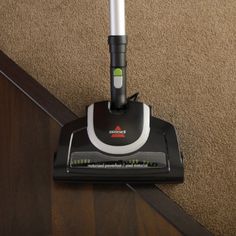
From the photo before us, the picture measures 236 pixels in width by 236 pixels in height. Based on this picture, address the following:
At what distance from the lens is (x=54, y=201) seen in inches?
A: 38.9

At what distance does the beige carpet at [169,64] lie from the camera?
1.05 metres

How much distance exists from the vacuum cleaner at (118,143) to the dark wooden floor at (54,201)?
1.7 inches

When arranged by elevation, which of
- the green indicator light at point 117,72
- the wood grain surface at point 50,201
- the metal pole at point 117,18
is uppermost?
the metal pole at point 117,18

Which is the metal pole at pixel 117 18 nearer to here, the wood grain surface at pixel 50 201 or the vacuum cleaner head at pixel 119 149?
the vacuum cleaner head at pixel 119 149

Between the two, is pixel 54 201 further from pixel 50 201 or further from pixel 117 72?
pixel 117 72

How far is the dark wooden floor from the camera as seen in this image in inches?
37.5

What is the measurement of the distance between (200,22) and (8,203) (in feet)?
2.45

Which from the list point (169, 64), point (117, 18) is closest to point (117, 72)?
point (117, 18)

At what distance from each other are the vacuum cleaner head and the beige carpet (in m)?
0.09

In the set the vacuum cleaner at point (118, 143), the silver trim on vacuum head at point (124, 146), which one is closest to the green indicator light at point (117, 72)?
the vacuum cleaner at point (118, 143)

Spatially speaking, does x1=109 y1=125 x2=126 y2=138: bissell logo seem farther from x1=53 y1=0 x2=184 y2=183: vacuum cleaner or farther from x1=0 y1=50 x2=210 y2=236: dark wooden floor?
x1=0 y1=50 x2=210 y2=236: dark wooden floor

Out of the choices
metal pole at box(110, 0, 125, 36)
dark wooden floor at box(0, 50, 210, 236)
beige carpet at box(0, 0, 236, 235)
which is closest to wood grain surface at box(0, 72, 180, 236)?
dark wooden floor at box(0, 50, 210, 236)

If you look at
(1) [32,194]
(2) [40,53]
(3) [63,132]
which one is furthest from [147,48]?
(1) [32,194]

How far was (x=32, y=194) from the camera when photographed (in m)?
1.00
